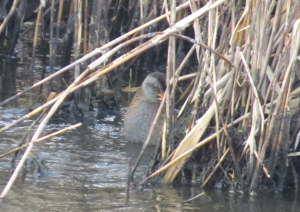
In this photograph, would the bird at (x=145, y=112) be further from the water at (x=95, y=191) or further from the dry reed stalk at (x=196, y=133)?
the dry reed stalk at (x=196, y=133)

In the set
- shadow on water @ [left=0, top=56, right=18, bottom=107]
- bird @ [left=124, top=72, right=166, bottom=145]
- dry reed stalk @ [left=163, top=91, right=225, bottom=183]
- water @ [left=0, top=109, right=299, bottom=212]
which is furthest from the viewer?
shadow on water @ [left=0, top=56, right=18, bottom=107]

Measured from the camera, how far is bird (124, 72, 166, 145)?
20.8 ft

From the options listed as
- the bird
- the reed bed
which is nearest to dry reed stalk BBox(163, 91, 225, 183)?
the reed bed

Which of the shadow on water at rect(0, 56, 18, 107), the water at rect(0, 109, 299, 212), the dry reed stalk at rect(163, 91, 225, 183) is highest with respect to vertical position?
the shadow on water at rect(0, 56, 18, 107)

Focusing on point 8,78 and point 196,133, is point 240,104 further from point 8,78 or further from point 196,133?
point 8,78

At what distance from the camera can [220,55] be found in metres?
4.52

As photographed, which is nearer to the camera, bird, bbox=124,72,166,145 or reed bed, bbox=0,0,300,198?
Result: reed bed, bbox=0,0,300,198

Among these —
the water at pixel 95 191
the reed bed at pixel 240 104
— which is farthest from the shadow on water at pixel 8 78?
the reed bed at pixel 240 104

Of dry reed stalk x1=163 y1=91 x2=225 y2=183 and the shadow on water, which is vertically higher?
the shadow on water

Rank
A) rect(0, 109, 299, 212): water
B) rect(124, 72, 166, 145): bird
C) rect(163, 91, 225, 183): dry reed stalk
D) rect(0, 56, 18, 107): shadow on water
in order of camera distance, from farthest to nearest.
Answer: rect(0, 56, 18, 107): shadow on water → rect(124, 72, 166, 145): bird → rect(163, 91, 225, 183): dry reed stalk → rect(0, 109, 299, 212): water

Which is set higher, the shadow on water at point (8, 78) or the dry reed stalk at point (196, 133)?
the shadow on water at point (8, 78)

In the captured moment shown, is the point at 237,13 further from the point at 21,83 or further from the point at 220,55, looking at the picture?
the point at 21,83

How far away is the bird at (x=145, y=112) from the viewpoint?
20.8 feet

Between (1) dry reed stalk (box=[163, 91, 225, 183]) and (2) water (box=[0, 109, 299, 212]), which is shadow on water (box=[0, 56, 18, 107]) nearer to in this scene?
(2) water (box=[0, 109, 299, 212])
